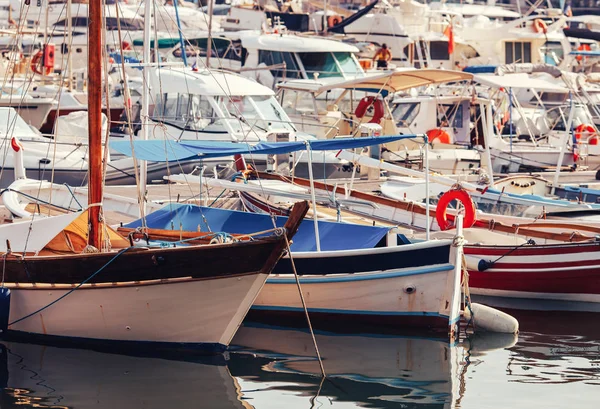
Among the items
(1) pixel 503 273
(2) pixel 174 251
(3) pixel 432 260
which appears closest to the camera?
(2) pixel 174 251

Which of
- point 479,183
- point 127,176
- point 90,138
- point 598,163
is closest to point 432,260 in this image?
point 90,138

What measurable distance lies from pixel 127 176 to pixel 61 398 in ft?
43.7

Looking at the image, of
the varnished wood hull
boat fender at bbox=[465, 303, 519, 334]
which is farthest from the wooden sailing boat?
boat fender at bbox=[465, 303, 519, 334]

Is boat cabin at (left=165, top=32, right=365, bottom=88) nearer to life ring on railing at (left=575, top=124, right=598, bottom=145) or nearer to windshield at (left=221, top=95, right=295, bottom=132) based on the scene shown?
windshield at (left=221, top=95, right=295, bottom=132)

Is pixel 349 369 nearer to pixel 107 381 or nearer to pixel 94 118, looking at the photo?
pixel 107 381

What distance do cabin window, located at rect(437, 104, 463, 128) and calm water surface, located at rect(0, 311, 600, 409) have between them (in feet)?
52.5

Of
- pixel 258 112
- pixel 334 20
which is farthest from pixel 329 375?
pixel 334 20

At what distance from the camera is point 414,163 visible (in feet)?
84.0

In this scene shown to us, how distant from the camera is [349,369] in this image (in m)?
12.3

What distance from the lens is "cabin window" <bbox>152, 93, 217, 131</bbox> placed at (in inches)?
957

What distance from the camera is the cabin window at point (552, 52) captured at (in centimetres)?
4398

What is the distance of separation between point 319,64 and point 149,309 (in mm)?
19510

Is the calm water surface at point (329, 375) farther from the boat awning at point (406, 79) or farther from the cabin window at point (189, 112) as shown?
the cabin window at point (189, 112)

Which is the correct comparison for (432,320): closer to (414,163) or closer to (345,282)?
(345,282)
